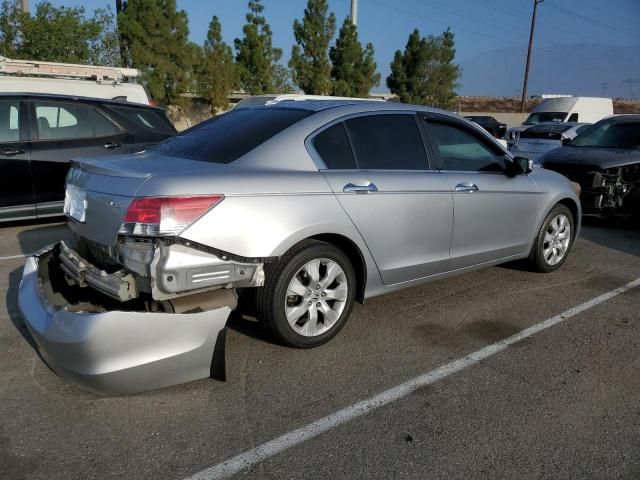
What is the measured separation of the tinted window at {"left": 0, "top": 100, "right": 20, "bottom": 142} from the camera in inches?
261

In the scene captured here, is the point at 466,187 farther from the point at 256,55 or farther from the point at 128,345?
the point at 256,55

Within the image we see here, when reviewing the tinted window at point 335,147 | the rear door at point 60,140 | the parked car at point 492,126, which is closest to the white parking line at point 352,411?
the tinted window at point 335,147

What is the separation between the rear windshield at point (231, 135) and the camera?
3.62m

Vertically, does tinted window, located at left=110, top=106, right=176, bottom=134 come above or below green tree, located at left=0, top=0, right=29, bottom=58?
below

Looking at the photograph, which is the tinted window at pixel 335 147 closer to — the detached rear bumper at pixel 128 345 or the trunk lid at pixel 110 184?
the trunk lid at pixel 110 184

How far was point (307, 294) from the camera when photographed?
3574mm

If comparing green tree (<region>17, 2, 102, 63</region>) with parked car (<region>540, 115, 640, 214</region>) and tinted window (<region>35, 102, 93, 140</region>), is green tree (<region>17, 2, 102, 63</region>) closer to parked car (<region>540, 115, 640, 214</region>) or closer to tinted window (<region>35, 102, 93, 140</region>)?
tinted window (<region>35, 102, 93, 140</region>)

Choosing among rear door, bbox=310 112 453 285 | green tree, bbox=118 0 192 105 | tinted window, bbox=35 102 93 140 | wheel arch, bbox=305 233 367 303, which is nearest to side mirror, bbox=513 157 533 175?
rear door, bbox=310 112 453 285

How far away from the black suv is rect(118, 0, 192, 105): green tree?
51.7 ft

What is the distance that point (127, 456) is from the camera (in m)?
2.60

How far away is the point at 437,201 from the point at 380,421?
187 cm

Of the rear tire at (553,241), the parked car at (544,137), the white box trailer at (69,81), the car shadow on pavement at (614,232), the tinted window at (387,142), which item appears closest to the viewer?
the tinted window at (387,142)

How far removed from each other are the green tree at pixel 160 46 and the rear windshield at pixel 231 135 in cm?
1938

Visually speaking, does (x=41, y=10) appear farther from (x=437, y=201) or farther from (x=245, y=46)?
(x=437, y=201)
